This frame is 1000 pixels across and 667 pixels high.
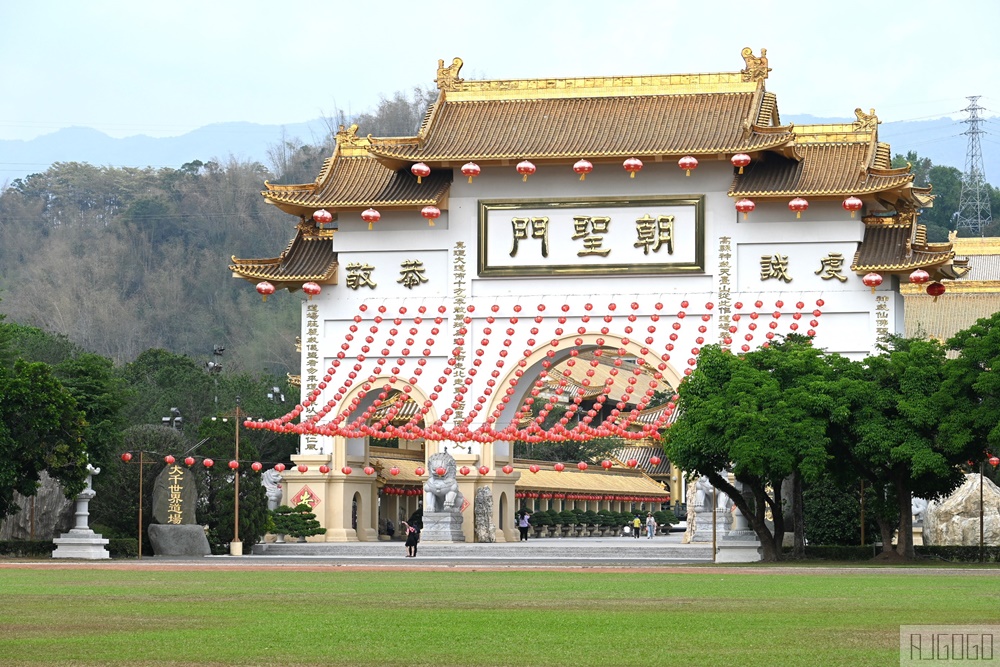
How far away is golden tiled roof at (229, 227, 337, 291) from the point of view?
141ft

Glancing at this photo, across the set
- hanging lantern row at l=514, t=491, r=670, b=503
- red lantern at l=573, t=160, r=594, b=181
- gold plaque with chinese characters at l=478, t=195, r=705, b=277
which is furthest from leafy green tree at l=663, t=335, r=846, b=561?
hanging lantern row at l=514, t=491, r=670, b=503

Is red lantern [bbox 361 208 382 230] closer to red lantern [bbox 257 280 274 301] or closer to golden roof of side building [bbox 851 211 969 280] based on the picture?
red lantern [bbox 257 280 274 301]

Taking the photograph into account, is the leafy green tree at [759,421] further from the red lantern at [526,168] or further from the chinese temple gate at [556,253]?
the red lantern at [526,168]

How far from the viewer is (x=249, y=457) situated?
38.7m

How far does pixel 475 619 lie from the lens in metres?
14.8

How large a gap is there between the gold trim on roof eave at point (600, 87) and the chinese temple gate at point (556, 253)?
0.05 meters

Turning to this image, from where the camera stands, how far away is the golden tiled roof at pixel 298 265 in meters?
43.1

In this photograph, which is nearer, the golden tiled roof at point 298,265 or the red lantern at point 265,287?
the red lantern at point 265,287

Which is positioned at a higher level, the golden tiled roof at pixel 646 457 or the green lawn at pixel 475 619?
the golden tiled roof at pixel 646 457

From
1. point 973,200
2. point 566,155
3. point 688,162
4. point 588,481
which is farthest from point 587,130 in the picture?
point 973,200

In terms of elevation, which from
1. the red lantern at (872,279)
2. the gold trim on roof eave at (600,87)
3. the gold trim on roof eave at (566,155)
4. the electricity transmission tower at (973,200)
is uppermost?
the electricity transmission tower at (973,200)

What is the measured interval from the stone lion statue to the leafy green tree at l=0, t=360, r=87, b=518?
31.3 feet

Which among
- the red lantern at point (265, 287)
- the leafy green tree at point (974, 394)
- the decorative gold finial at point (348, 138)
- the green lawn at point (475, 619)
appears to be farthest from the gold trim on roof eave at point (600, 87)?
the green lawn at point (475, 619)

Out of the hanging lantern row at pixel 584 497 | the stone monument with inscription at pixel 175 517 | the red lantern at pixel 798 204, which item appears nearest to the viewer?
the stone monument with inscription at pixel 175 517
